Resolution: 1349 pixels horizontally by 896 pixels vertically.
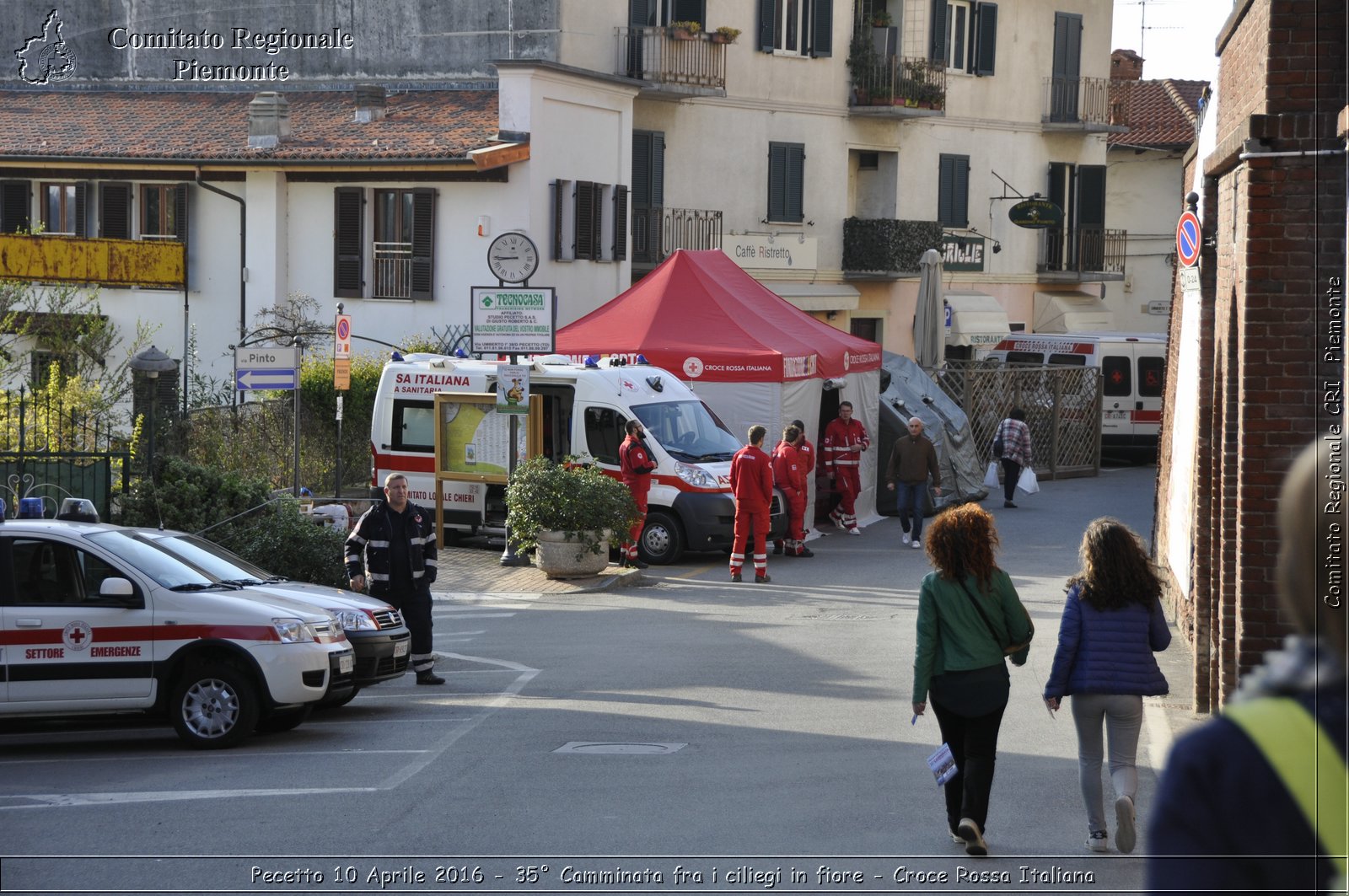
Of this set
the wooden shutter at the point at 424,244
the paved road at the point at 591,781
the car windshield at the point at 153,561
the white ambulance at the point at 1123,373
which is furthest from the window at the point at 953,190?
the car windshield at the point at 153,561

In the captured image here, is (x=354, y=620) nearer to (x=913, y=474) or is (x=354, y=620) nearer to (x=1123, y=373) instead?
(x=913, y=474)

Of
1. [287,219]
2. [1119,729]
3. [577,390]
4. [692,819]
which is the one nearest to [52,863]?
[692,819]

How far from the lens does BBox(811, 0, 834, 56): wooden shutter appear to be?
3503cm

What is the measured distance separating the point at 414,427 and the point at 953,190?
2040cm

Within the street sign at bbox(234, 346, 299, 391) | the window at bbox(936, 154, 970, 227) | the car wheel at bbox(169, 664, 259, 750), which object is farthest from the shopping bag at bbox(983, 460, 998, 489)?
the car wheel at bbox(169, 664, 259, 750)

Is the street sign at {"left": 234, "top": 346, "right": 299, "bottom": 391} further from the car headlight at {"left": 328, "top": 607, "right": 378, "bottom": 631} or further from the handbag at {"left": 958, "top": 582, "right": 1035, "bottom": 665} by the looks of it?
→ the handbag at {"left": 958, "top": 582, "right": 1035, "bottom": 665}

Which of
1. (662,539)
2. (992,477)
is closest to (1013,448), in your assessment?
(992,477)

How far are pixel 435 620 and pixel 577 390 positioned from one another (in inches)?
205

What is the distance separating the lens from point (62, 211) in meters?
31.8

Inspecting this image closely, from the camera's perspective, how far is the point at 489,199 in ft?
94.3

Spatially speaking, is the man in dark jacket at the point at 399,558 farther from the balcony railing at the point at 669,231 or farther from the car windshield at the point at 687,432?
the balcony railing at the point at 669,231

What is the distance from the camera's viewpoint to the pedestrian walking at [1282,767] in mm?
2098

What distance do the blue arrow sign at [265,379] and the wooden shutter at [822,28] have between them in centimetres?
1939

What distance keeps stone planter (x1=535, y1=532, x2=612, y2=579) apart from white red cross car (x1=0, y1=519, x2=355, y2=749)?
8.11 metres
